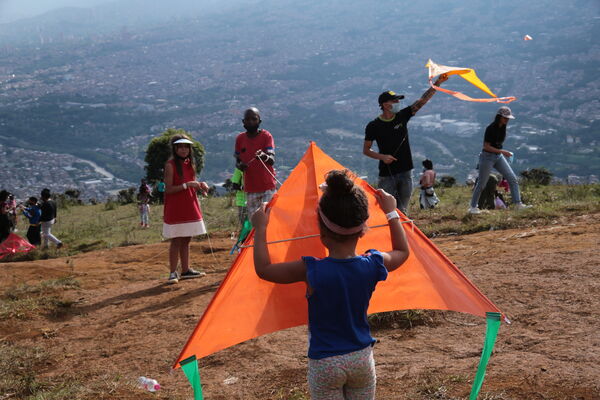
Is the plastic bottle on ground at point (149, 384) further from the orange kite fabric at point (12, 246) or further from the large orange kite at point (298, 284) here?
the orange kite fabric at point (12, 246)

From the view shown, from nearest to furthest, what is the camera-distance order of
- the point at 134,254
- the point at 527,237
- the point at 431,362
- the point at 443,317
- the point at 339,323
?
the point at 339,323, the point at 431,362, the point at 443,317, the point at 527,237, the point at 134,254

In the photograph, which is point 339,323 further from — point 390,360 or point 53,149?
point 53,149

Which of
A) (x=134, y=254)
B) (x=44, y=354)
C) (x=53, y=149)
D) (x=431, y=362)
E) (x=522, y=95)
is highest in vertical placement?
(x=431, y=362)

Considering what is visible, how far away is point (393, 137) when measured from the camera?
7883 mm

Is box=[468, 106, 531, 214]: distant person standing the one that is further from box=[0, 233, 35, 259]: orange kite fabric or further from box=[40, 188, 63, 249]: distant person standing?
box=[0, 233, 35, 259]: orange kite fabric

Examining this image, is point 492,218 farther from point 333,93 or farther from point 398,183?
point 333,93

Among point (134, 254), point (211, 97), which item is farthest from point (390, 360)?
point (211, 97)

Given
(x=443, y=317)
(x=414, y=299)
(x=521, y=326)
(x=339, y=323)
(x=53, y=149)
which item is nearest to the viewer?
(x=339, y=323)

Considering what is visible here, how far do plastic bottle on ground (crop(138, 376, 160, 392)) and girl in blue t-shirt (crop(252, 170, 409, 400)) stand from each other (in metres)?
2.24

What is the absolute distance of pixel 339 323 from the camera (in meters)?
3.00

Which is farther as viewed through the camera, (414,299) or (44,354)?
(44,354)

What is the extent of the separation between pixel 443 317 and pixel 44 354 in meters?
3.51

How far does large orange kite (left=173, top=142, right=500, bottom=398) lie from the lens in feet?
12.5

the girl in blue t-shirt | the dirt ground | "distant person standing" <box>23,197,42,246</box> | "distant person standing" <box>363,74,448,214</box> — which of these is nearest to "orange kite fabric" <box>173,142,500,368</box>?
the dirt ground
